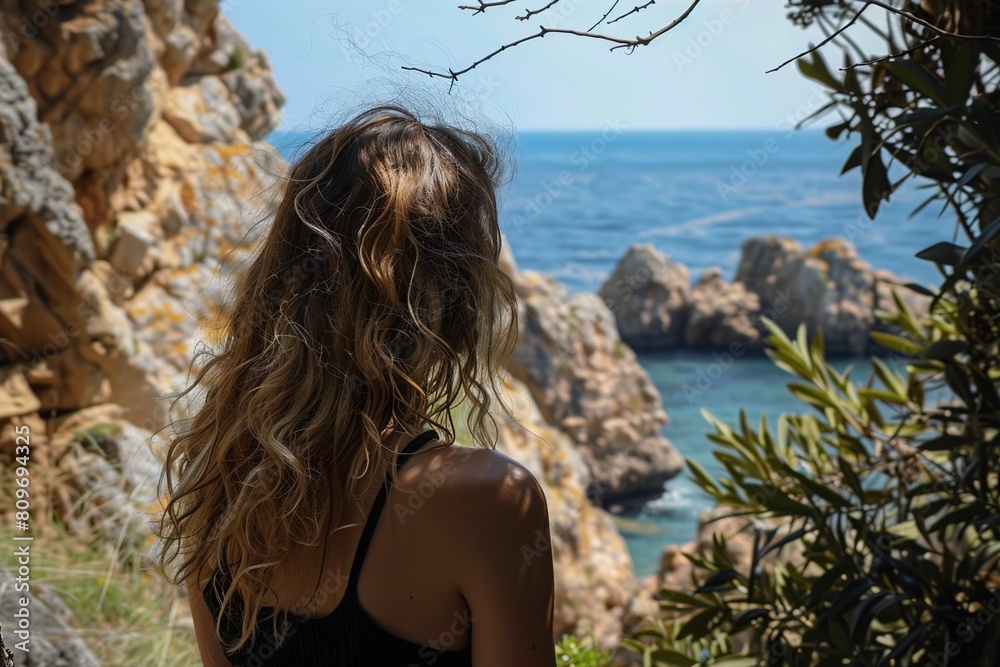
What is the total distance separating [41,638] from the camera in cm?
168

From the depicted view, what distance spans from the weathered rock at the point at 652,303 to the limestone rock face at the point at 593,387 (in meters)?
4.45

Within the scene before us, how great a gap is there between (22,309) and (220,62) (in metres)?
2.68

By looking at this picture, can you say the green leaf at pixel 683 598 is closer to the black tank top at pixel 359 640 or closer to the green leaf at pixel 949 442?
the green leaf at pixel 949 442

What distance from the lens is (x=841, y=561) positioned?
4.55 ft

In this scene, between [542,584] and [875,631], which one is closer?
[542,584]

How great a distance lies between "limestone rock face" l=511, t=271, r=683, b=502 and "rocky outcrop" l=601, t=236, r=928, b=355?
354cm

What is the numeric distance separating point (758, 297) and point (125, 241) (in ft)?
39.0

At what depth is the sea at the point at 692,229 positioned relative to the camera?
13.6m

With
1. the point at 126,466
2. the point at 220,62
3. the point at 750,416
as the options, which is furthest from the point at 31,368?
the point at 750,416

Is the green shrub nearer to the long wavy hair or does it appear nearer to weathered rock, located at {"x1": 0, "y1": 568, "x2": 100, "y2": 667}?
weathered rock, located at {"x1": 0, "y1": 568, "x2": 100, "y2": 667}

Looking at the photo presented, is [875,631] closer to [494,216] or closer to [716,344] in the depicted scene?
[494,216]

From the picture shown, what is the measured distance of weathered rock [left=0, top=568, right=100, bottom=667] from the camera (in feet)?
5.14

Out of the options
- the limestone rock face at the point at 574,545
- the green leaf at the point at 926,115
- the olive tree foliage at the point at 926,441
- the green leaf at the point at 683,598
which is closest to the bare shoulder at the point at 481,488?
the olive tree foliage at the point at 926,441

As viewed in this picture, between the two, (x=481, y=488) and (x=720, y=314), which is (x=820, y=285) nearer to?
(x=720, y=314)
